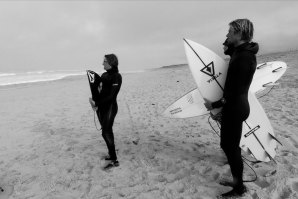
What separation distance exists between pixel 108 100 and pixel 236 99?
80.5 inches

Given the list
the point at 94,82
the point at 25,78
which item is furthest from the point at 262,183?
the point at 25,78

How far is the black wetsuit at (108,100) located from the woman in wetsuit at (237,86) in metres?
1.62

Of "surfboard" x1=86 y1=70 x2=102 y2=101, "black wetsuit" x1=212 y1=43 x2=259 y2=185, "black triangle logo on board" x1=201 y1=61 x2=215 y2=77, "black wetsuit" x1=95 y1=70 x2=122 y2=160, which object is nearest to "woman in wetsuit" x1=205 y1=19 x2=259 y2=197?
"black wetsuit" x1=212 y1=43 x2=259 y2=185

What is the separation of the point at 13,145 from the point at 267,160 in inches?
203

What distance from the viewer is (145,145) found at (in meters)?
5.80

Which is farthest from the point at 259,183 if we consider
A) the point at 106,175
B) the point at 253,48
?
the point at 106,175

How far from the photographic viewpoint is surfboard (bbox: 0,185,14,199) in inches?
165

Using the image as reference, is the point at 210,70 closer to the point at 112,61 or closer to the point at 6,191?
the point at 112,61

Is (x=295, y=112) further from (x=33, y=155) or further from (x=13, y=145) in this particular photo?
(x=13, y=145)

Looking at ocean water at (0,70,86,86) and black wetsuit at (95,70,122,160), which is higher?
black wetsuit at (95,70,122,160)

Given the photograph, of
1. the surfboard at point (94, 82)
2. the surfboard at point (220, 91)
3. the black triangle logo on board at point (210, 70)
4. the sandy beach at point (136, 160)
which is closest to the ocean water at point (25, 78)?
the sandy beach at point (136, 160)

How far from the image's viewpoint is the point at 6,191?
4.34 metres

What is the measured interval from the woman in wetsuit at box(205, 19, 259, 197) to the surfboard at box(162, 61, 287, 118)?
1757mm

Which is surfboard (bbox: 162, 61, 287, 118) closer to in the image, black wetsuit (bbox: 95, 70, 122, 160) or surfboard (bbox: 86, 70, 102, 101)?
black wetsuit (bbox: 95, 70, 122, 160)
